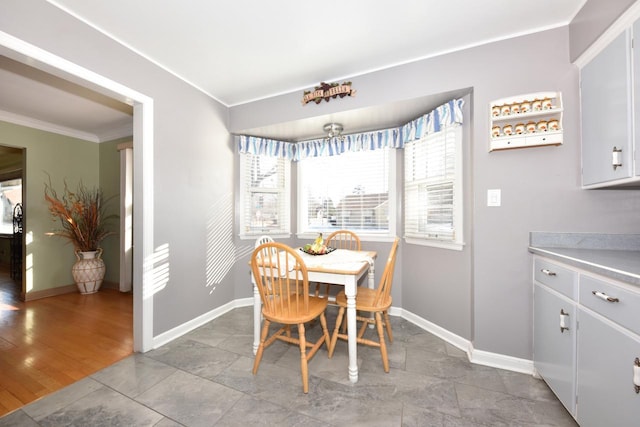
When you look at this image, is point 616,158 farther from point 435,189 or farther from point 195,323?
point 195,323

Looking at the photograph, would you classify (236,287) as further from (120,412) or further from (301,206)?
(120,412)

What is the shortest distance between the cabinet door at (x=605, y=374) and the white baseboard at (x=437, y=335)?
1.95 ft

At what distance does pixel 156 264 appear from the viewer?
7.07 ft

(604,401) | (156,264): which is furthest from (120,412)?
(604,401)

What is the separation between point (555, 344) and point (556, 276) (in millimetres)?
395

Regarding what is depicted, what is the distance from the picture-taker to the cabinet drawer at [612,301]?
0.95m

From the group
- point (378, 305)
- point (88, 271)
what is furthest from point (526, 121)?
point (88, 271)

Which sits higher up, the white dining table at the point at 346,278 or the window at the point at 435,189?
the window at the point at 435,189

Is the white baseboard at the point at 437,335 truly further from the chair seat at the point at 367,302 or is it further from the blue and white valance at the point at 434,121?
the blue and white valance at the point at 434,121

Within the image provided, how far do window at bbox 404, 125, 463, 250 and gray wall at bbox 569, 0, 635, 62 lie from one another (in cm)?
80

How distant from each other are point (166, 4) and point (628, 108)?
8.90 ft

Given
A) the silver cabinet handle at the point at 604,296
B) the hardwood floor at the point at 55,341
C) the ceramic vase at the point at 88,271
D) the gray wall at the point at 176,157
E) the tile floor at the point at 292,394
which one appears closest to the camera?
the silver cabinet handle at the point at 604,296

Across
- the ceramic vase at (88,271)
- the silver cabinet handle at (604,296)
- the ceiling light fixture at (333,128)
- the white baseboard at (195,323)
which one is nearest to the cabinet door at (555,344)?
the silver cabinet handle at (604,296)

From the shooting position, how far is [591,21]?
1498 mm
